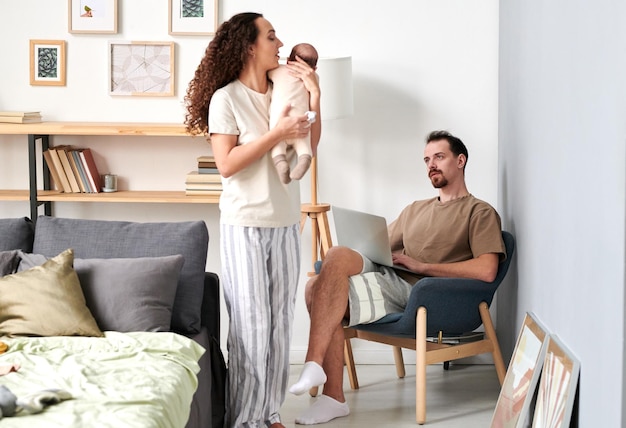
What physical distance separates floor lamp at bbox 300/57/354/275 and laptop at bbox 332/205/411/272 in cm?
20

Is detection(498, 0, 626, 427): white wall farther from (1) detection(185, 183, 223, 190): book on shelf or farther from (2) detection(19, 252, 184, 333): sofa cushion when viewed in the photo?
(1) detection(185, 183, 223, 190): book on shelf

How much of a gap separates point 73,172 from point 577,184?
2795 millimetres

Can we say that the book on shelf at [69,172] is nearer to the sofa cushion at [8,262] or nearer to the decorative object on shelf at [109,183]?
the decorative object on shelf at [109,183]

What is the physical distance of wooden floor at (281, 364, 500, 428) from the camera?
3.96m

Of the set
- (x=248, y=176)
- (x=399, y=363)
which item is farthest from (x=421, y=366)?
(x=248, y=176)

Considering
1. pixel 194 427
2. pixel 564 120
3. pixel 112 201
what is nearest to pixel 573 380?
pixel 564 120

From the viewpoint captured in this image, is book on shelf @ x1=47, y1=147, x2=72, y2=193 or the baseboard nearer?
book on shelf @ x1=47, y1=147, x2=72, y2=193

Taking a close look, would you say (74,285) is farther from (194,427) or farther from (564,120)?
(564,120)

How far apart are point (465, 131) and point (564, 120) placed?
1.98 metres

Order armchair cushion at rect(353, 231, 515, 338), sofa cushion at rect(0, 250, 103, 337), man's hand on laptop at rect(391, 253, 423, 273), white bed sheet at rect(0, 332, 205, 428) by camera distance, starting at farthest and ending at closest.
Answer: man's hand on laptop at rect(391, 253, 423, 273), armchair cushion at rect(353, 231, 515, 338), sofa cushion at rect(0, 250, 103, 337), white bed sheet at rect(0, 332, 205, 428)

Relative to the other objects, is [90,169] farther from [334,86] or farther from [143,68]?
[334,86]

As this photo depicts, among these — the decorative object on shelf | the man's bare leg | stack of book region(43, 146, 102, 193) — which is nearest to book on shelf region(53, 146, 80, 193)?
stack of book region(43, 146, 102, 193)

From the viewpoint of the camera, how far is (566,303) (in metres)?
2.82

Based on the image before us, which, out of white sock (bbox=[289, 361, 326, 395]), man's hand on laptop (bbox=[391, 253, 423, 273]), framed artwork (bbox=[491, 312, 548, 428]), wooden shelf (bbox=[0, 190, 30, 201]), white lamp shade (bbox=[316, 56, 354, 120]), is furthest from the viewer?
wooden shelf (bbox=[0, 190, 30, 201])
